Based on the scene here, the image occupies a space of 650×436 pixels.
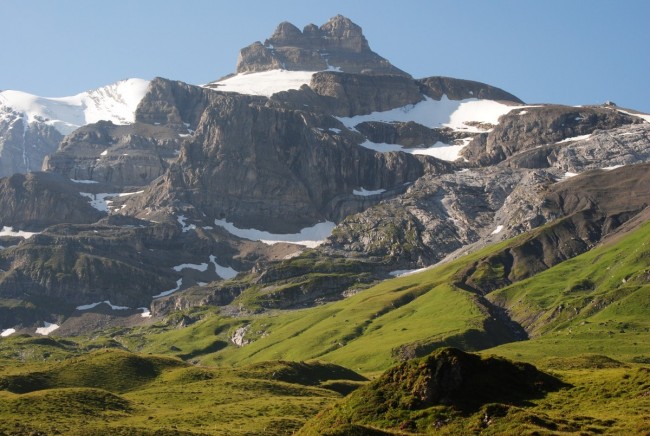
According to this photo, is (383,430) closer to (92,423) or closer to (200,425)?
(200,425)

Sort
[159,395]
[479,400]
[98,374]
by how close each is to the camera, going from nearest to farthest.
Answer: [479,400]
[159,395]
[98,374]

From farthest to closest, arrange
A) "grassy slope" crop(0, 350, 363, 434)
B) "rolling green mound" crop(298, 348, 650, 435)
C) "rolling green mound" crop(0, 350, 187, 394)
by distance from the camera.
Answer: "rolling green mound" crop(0, 350, 187, 394), "grassy slope" crop(0, 350, 363, 434), "rolling green mound" crop(298, 348, 650, 435)

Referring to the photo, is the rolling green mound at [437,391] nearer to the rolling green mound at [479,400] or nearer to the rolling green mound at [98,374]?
the rolling green mound at [479,400]

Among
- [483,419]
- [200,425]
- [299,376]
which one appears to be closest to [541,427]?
[483,419]

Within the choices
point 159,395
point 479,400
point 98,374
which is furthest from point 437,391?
point 98,374

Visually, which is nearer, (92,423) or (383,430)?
(383,430)

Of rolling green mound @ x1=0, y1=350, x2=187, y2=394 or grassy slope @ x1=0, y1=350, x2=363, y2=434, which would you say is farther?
rolling green mound @ x1=0, y1=350, x2=187, y2=394

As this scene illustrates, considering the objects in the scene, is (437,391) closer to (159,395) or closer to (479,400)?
(479,400)

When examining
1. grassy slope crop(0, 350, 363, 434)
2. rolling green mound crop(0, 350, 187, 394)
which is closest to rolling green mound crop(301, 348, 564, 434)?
grassy slope crop(0, 350, 363, 434)

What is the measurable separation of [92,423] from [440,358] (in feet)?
153

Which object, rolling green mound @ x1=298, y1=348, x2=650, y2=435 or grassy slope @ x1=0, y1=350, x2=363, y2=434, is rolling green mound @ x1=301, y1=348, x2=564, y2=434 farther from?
grassy slope @ x1=0, y1=350, x2=363, y2=434

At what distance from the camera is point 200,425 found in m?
114

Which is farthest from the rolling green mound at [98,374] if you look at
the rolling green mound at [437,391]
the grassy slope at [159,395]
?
the rolling green mound at [437,391]

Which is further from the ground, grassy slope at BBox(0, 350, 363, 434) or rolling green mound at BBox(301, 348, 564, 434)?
rolling green mound at BBox(301, 348, 564, 434)
